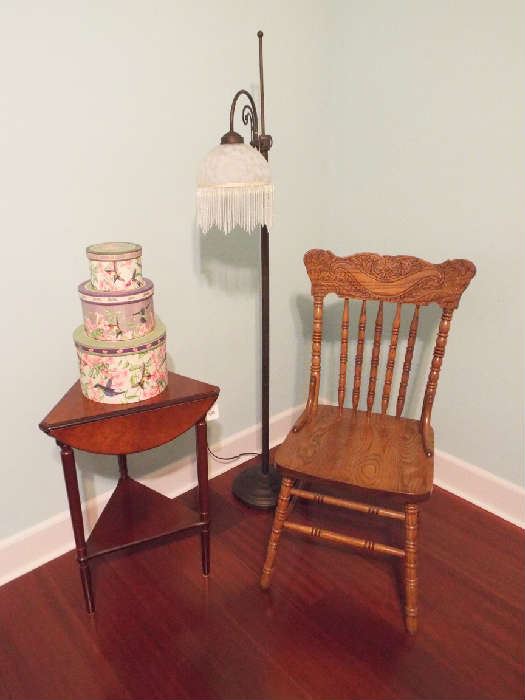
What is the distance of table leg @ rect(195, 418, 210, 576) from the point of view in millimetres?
1532

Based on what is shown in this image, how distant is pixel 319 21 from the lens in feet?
6.37

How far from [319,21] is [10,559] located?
2.26 metres

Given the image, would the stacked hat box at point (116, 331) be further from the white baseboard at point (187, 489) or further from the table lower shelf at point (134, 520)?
the white baseboard at point (187, 489)

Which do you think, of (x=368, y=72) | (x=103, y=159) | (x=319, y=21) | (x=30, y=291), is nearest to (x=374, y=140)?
(x=368, y=72)

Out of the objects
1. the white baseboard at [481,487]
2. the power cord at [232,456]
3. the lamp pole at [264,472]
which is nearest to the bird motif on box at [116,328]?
the lamp pole at [264,472]

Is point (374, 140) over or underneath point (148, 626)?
over

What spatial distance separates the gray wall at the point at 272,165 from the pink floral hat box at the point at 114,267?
0.76 feet

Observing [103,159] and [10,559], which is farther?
[10,559]

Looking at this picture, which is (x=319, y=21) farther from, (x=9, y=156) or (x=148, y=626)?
(x=148, y=626)

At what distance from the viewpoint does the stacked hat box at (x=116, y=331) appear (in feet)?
4.46

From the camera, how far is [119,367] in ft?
4.53

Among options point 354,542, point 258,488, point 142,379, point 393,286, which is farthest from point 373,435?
point 142,379

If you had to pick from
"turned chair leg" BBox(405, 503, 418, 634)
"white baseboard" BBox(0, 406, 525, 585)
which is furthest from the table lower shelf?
"turned chair leg" BBox(405, 503, 418, 634)

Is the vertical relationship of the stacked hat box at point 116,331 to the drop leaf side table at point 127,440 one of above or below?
above
